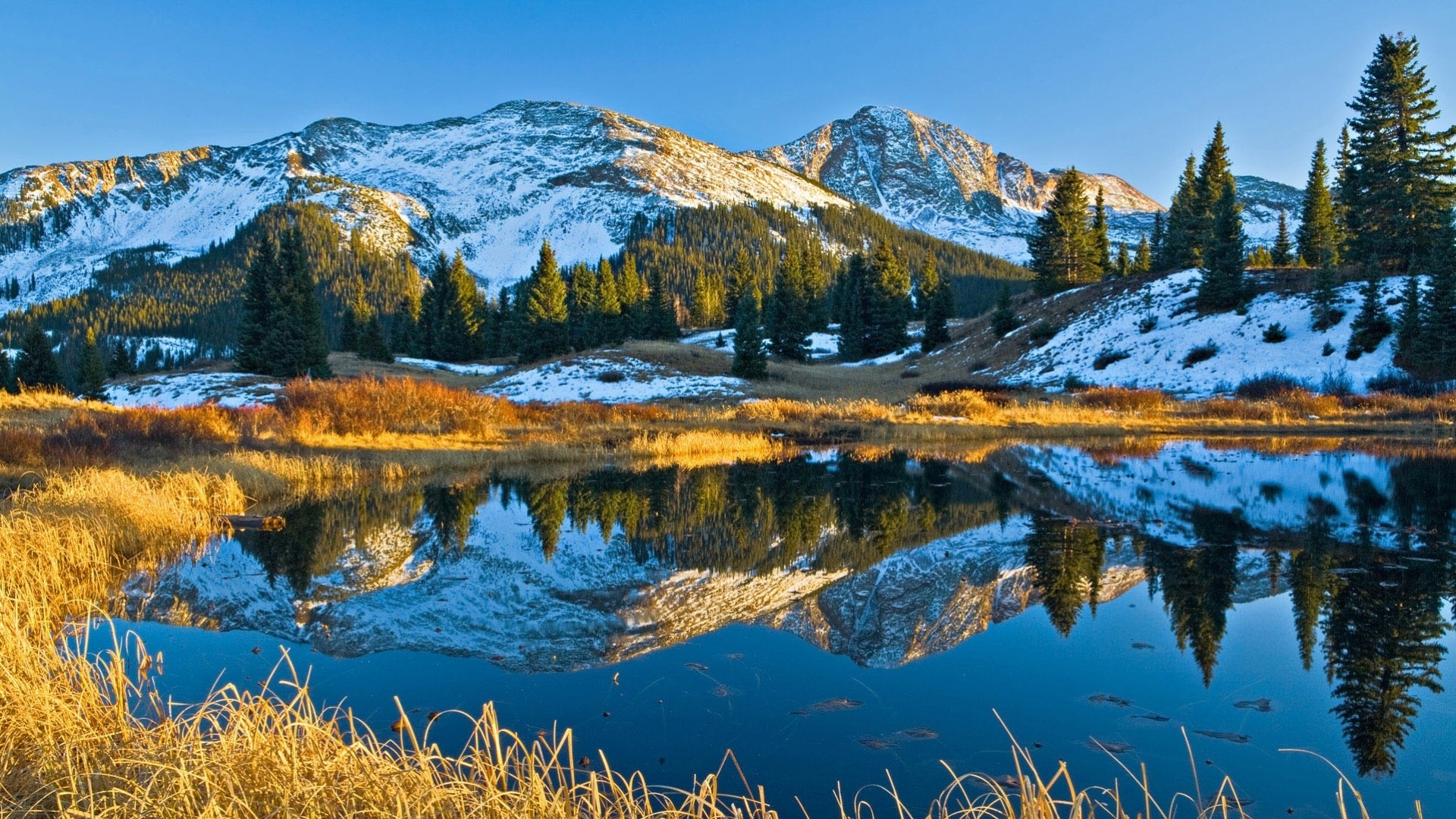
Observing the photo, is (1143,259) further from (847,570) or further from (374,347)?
(847,570)

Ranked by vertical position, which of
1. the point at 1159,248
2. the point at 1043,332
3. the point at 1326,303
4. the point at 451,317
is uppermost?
the point at 1159,248

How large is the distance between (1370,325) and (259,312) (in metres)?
61.5

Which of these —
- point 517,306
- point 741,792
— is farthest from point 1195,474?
point 517,306

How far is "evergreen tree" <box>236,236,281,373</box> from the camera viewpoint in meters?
48.3

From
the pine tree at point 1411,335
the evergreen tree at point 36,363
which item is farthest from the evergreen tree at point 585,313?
the pine tree at point 1411,335

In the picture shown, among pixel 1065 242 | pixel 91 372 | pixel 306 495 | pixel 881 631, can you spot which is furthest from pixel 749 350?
pixel 881 631

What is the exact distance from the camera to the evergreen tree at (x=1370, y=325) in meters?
39.7

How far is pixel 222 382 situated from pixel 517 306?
3890 centimetres

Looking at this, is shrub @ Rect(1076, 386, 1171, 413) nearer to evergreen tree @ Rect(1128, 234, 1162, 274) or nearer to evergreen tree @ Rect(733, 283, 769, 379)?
evergreen tree @ Rect(733, 283, 769, 379)

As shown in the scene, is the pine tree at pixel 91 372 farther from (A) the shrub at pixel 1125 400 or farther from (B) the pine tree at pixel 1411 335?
(B) the pine tree at pixel 1411 335

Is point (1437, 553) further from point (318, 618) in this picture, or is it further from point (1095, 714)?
point (318, 618)

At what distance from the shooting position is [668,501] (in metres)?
17.5

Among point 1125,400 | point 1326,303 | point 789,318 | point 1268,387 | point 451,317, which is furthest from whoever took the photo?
point 451,317

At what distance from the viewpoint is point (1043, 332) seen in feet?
182
